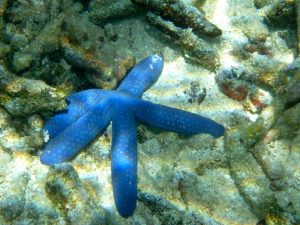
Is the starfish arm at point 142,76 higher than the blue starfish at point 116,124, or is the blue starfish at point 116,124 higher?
the starfish arm at point 142,76

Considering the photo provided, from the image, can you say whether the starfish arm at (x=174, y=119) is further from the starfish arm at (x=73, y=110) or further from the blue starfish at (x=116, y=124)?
the starfish arm at (x=73, y=110)

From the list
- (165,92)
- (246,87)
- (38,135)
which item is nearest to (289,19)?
(246,87)

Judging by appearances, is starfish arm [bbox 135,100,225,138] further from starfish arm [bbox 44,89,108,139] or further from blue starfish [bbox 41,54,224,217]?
starfish arm [bbox 44,89,108,139]

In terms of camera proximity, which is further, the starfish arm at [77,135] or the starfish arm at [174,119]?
the starfish arm at [174,119]

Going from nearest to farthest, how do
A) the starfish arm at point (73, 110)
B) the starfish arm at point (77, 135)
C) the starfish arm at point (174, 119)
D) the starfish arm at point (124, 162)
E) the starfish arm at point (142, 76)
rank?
the starfish arm at point (124, 162) → the starfish arm at point (77, 135) → the starfish arm at point (73, 110) → the starfish arm at point (174, 119) → the starfish arm at point (142, 76)

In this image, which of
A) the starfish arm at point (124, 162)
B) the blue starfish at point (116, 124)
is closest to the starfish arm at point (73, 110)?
the blue starfish at point (116, 124)

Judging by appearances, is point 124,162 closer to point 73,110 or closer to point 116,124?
point 116,124

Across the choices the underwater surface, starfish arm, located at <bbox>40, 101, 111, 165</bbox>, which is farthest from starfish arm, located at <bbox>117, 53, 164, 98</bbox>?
starfish arm, located at <bbox>40, 101, 111, 165</bbox>
